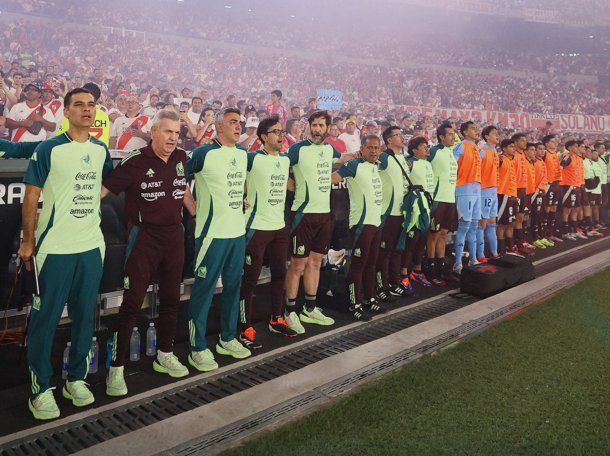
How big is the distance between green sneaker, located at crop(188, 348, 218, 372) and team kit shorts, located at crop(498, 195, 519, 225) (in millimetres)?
6425

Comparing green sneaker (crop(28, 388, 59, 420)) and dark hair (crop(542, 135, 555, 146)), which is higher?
dark hair (crop(542, 135, 555, 146))

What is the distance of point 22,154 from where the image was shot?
383cm

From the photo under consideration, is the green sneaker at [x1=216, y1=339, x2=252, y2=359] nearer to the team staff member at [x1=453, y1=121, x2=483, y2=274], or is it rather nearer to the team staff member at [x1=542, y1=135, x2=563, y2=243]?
the team staff member at [x1=453, y1=121, x2=483, y2=274]

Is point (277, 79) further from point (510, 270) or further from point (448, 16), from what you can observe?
point (510, 270)

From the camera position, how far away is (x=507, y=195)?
367 inches

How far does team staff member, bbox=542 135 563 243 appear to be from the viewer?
11.0m

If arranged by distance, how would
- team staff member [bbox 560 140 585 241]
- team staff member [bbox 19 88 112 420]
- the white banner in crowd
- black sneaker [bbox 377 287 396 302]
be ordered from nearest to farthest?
1. team staff member [bbox 19 88 112 420]
2. black sneaker [bbox 377 287 396 302]
3. team staff member [bbox 560 140 585 241]
4. the white banner in crowd

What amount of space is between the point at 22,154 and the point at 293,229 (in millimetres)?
2596

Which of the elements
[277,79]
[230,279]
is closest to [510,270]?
[230,279]

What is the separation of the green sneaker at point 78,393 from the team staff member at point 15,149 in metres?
1.64

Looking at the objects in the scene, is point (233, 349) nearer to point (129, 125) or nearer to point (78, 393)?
point (78, 393)

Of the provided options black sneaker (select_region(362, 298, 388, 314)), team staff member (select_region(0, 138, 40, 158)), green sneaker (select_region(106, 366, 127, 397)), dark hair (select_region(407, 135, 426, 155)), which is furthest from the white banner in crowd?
green sneaker (select_region(106, 366, 127, 397))

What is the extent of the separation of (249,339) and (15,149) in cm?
251

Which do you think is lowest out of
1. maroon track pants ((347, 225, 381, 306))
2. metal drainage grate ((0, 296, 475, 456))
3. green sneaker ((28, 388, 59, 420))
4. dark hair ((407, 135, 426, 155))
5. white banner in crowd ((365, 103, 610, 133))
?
metal drainage grate ((0, 296, 475, 456))
